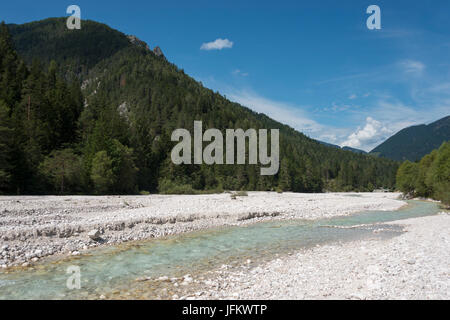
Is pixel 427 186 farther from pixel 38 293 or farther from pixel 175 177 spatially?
pixel 38 293

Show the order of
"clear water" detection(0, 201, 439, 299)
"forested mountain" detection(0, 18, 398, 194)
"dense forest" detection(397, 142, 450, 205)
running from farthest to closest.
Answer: "dense forest" detection(397, 142, 450, 205) → "forested mountain" detection(0, 18, 398, 194) → "clear water" detection(0, 201, 439, 299)

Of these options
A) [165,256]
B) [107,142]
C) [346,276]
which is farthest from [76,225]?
[107,142]

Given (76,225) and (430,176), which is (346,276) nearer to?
(76,225)

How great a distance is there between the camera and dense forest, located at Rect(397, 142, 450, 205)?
4281 cm

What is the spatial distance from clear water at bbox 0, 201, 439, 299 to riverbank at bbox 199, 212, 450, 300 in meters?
2.14

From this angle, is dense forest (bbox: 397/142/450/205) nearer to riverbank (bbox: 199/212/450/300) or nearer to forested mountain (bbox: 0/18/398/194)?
forested mountain (bbox: 0/18/398/194)

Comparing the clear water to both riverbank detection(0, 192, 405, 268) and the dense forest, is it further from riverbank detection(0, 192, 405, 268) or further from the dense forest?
the dense forest

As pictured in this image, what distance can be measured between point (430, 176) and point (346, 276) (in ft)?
181

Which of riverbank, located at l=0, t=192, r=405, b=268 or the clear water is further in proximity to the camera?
riverbank, located at l=0, t=192, r=405, b=268

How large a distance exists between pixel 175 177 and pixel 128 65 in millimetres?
119371

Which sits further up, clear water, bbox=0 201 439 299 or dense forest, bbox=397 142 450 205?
dense forest, bbox=397 142 450 205

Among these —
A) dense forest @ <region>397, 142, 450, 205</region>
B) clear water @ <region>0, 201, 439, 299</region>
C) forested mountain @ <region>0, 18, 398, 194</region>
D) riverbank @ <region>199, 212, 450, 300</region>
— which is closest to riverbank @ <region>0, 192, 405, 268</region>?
clear water @ <region>0, 201, 439, 299</region>

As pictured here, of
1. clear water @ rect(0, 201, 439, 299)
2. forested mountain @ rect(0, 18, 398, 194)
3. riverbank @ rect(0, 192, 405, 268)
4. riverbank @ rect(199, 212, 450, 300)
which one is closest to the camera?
riverbank @ rect(199, 212, 450, 300)

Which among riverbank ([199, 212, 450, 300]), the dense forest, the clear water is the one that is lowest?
the clear water
